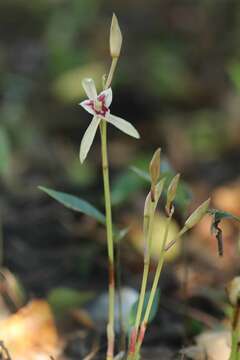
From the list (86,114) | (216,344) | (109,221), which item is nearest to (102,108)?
(109,221)

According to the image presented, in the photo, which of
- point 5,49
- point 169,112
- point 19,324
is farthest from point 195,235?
point 5,49

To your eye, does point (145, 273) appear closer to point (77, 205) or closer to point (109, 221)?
point (109, 221)

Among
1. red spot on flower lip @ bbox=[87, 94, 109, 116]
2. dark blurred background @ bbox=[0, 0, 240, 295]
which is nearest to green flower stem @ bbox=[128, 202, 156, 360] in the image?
red spot on flower lip @ bbox=[87, 94, 109, 116]

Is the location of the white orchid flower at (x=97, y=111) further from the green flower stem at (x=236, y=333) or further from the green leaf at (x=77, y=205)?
the green flower stem at (x=236, y=333)

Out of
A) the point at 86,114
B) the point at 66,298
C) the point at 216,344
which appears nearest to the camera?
the point at 216,344

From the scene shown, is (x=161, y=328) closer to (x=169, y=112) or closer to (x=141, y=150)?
(x=141, y=150)

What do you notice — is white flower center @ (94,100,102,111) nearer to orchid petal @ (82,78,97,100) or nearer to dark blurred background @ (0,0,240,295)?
orchid petal @ (82,78,97,100)
